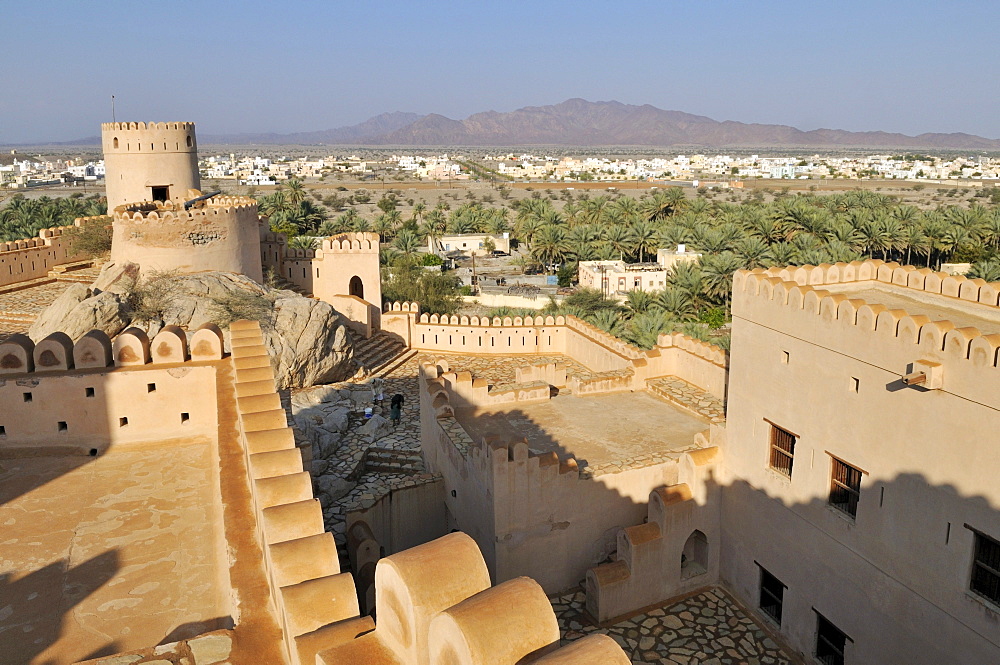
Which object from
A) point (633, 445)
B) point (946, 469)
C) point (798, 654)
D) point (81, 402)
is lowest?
point (798, 654)

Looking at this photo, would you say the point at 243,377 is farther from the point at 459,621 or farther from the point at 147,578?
the point at 459,621

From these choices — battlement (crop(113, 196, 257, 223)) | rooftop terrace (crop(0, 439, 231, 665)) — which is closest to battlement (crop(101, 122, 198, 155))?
battlement (crop(113, 196, 257, 223))

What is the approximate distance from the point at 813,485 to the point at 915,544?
4.53ft

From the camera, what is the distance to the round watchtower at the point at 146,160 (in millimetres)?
22828

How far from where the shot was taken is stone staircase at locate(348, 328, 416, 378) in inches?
729

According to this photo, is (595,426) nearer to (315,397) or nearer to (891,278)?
(891,278)

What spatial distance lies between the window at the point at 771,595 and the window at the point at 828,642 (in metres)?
0.57

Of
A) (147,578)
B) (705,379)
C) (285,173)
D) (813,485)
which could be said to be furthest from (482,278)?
(285,173)

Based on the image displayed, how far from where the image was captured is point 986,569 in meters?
6.62

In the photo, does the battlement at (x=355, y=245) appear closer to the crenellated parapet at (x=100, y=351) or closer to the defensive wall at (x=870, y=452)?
the defensive wall at (x=870, y=452)

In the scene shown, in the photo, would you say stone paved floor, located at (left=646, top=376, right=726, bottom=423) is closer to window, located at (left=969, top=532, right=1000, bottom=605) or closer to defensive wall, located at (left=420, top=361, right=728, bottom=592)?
defensive wall, located at (left=420, top=361, right=728, bottom=592)

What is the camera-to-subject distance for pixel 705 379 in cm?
1332

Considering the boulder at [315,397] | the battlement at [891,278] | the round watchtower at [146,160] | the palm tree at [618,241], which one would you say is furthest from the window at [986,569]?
the palm tree at [618,241]

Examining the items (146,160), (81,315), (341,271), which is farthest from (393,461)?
(146,160)
